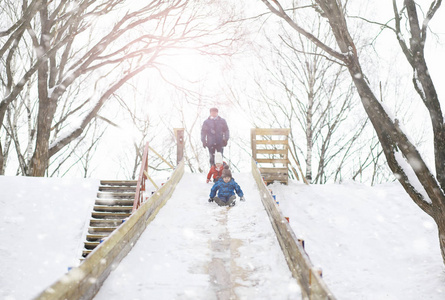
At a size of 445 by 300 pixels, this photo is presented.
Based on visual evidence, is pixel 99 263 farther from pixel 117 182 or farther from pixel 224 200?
pixel 117 182

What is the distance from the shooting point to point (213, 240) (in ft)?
20.7

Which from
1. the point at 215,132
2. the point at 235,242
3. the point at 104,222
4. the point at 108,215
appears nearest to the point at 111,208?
the point at 108,215

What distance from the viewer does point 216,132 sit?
11.8m

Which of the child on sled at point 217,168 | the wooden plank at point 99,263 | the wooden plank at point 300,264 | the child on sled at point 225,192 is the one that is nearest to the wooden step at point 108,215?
the child on sled at point 217,168

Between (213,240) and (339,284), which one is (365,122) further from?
(213,240)

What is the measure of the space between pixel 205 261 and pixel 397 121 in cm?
370

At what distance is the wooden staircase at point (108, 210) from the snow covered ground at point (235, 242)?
0.88 ft

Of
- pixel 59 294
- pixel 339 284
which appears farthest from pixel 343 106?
pixel 59 294

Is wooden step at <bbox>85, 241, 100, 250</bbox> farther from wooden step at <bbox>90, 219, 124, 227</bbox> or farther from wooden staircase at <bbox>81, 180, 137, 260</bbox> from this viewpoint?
wooden step at <bbox>90, 219, 124, 227</bbox>

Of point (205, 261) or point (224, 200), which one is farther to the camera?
point (224, 200)

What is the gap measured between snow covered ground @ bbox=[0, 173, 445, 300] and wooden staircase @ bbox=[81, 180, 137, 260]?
0.88ft

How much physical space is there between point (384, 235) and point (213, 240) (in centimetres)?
562

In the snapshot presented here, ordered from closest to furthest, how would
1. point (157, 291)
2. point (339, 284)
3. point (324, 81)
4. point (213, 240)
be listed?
point (157, 291) → point (213, 240) → point (339, 284) → point (324, 81)

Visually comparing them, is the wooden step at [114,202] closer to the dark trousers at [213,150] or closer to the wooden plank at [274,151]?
the dark trousers at [213,150]
